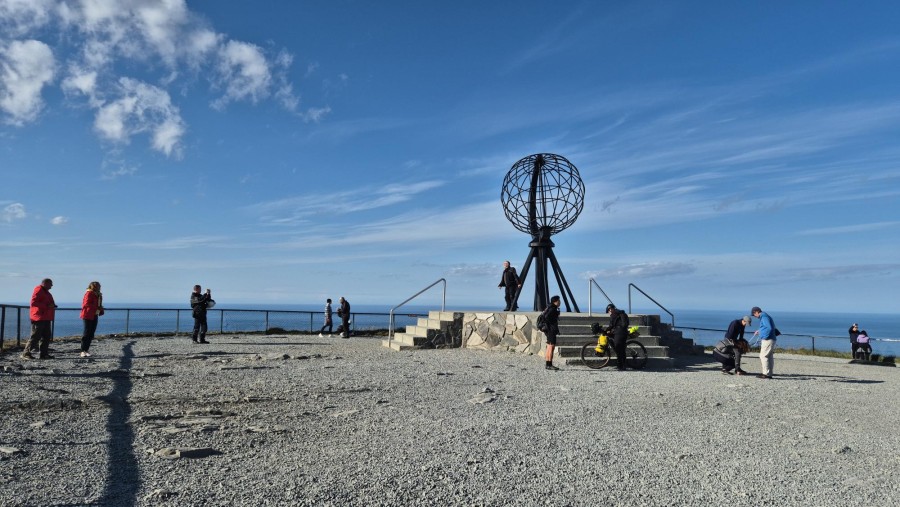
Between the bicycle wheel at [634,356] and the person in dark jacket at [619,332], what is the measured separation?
0.26 meters

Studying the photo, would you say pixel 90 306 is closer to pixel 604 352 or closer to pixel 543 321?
pixel 543 321

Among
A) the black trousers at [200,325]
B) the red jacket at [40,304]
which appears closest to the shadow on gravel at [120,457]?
the red jacket at [40,304]

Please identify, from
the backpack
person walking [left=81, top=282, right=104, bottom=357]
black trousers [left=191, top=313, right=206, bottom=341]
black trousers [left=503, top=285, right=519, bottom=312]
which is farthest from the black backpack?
black trousers [left=191, top=313, right=206, bottom=341]

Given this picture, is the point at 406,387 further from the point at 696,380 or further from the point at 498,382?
the point at 696,380

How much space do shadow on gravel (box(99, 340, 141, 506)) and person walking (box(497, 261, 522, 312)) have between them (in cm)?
999

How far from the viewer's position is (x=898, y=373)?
12.5 m

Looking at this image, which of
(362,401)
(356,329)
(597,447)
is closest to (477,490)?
(597,447)

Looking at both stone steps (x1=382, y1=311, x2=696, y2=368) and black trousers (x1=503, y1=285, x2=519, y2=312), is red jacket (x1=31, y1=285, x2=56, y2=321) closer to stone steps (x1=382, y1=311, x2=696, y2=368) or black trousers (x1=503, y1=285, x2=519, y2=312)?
stone steps (x1=382, y1=311, x2=696, y2=368)

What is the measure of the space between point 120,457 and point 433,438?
2.58 m

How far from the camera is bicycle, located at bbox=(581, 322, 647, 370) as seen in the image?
11702 mm

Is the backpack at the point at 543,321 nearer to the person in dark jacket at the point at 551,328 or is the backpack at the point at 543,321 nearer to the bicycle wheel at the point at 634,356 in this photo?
the person in dark jacket at the point at 551,328

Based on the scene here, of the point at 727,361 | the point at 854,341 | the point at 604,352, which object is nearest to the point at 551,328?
the point at 604,352

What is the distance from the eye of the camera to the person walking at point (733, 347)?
36.8ft

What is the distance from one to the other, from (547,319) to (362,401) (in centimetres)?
479
